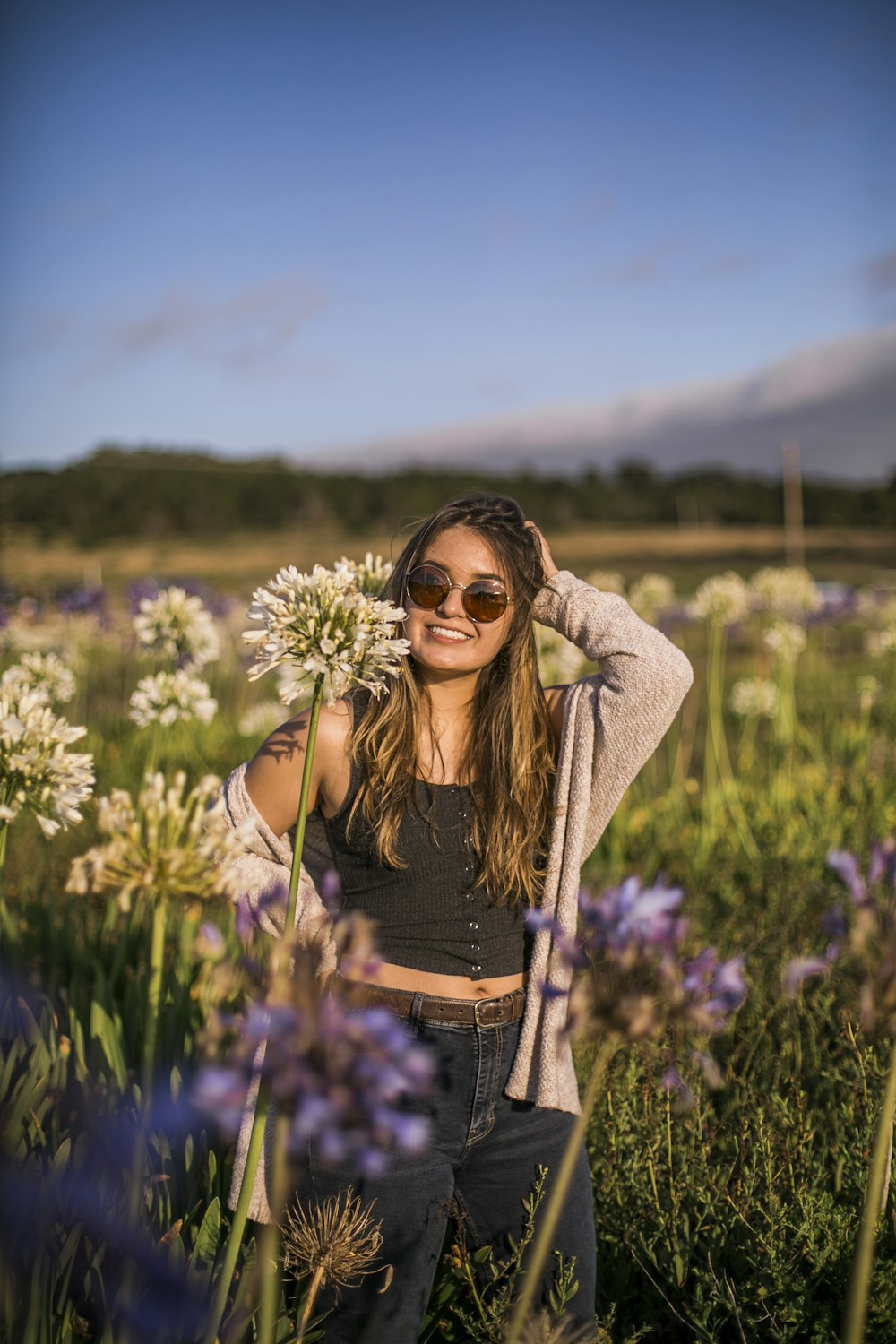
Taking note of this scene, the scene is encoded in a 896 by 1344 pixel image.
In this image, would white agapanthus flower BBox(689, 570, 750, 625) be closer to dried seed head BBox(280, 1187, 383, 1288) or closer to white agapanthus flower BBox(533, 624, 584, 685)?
white agapanthus flower BBox(533, 624, 584, 685)

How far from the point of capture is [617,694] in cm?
231

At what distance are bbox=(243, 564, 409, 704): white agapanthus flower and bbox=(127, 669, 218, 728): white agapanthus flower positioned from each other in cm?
110

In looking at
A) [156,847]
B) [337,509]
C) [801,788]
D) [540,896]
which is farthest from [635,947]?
[337,509]

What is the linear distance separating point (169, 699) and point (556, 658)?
8.19ft

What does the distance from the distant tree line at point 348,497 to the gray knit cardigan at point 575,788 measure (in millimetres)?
30095

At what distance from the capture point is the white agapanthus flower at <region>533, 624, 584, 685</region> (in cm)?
464

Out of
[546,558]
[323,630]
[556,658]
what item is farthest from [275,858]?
[556,658]

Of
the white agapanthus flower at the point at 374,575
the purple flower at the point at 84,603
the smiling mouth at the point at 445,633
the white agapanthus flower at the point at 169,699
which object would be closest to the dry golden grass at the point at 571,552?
the purple flower at the point at 84,603

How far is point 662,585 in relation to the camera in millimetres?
6086

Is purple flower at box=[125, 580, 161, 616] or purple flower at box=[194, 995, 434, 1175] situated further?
purple flower at box=[125, 580, 161, 616]

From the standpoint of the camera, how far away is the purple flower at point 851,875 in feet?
3.43

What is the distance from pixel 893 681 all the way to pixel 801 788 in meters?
3.31

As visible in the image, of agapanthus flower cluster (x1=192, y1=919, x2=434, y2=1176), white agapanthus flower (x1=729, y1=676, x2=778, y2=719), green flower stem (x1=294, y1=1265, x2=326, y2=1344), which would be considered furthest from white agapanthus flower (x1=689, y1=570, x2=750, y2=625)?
agapanthus flower cluster (x1=192, y1=919, x2=434, y2=1176)

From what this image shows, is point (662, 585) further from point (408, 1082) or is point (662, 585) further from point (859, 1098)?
point (408, 1082)
